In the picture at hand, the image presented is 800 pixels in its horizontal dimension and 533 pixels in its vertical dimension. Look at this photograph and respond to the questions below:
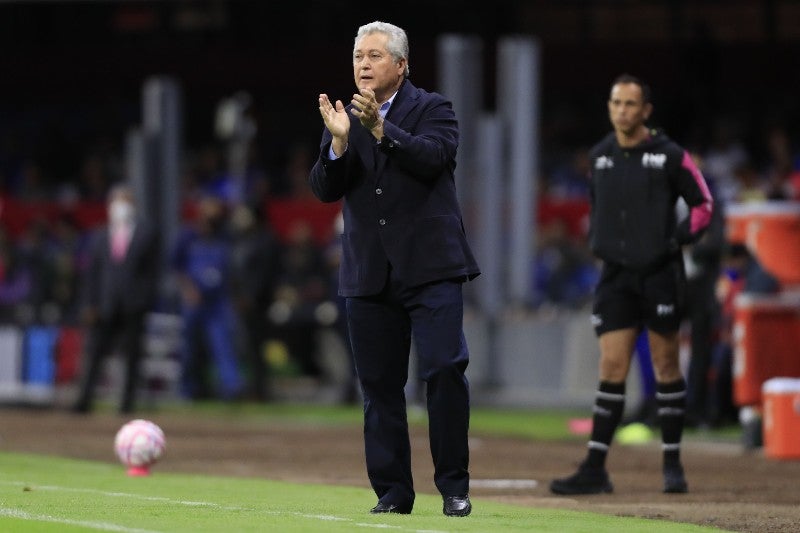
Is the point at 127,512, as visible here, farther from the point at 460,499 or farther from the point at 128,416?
the point at 128,416

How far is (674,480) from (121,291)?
37.2 feet

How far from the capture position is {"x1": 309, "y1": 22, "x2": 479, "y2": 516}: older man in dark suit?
8984mm

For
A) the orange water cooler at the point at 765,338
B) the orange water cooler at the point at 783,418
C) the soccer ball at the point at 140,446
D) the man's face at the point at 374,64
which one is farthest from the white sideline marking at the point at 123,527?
the orange water cooler at the point at 765,338

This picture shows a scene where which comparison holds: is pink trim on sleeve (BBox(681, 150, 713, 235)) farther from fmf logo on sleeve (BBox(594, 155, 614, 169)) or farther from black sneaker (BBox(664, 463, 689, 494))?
black sneaker (BBox(664, 463, 689, 494))

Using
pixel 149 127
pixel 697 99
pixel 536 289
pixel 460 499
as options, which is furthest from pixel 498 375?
pixel 460 499

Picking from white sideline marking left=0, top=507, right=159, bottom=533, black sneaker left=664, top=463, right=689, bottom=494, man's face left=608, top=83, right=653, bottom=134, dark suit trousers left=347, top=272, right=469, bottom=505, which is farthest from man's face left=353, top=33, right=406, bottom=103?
black sneaker left=664, top=463, right=689, bottom=494

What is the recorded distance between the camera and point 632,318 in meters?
11.7

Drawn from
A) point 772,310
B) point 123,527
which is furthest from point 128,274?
point 123,527

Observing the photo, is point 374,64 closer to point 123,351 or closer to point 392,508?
point 392,508

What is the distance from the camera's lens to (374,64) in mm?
8969

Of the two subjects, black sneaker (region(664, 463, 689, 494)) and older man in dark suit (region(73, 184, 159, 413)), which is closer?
black sneaker (region(664, 463, 689, 494))

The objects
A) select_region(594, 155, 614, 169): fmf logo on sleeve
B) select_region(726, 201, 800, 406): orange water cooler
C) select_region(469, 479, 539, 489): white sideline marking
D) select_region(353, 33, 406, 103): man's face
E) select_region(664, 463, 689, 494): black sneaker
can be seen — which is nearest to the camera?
select_region(353, 33, 406, 103): man's face

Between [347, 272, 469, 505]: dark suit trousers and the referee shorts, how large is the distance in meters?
2.66

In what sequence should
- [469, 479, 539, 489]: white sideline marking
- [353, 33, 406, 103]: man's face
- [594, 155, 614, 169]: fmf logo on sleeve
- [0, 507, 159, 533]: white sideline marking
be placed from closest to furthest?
[0, 507, 159, 533]: white sideline marking
[353, 33, 406, 103]: man's face
[594, 155, 614, 169]: fmf logo on sleeve
[469, 479, 539, 489]: white sideline marking
